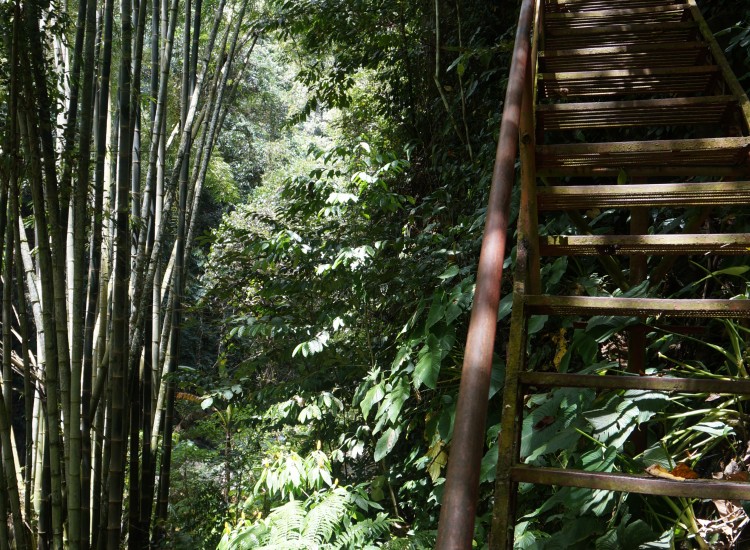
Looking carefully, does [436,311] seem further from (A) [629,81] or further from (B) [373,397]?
(A) [629,81]

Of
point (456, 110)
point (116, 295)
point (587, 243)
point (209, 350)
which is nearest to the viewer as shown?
point (587, 243)

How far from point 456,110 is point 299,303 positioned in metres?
1.49

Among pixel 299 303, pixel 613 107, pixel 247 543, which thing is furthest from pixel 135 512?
pixel 613 107

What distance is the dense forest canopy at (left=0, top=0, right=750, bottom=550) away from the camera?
2162mm

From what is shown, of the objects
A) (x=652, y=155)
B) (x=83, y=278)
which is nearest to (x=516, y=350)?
(x=652, y=155)

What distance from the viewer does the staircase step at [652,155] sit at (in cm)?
151

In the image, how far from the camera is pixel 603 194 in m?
1.50

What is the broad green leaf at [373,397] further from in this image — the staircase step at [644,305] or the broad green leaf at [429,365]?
the staircase step at [644,305]

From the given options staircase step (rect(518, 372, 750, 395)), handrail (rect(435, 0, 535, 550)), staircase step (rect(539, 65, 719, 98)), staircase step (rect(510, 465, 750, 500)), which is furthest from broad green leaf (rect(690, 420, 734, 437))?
staircase step (rect(539, 65, 719, 98))

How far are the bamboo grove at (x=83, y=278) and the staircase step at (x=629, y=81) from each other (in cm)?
166

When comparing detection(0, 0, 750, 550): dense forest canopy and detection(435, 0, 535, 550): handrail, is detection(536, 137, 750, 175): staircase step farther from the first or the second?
detection(435, 0, 535, 550): handrail

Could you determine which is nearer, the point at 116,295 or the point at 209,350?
the point at 116,295

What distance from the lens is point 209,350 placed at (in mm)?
11227

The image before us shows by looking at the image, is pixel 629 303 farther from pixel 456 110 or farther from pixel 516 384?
pixel 456 110
